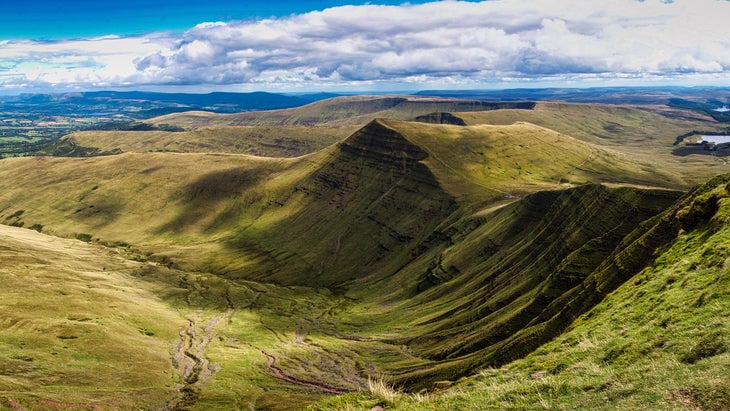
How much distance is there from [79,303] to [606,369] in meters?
170

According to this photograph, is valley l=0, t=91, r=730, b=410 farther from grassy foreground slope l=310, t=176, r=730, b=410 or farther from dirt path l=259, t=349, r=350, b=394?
dirt path l=259, t=349, r=350, b=394

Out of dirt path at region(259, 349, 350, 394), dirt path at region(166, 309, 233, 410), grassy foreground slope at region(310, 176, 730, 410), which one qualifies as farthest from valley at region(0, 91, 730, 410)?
dirt path at region(166, 309, 233, 410)

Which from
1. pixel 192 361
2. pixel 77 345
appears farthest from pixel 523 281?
pixel 77 345


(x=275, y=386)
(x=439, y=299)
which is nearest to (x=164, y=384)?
(x=275, y=386)

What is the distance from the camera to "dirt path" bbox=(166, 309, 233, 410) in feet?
345

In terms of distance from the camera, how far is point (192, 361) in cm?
→ 13100

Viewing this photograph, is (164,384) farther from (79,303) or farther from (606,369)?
(606,369)

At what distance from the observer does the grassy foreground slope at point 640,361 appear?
2255 centimetres

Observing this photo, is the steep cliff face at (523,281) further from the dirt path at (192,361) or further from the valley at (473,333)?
the dirt path at (192,361)

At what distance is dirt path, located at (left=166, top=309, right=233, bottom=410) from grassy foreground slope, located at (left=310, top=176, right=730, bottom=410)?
8995 cm

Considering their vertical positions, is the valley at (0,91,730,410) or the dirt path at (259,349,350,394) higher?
the valley at (0,91,730,410)

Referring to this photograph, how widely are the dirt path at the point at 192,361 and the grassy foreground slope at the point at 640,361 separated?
295 feet

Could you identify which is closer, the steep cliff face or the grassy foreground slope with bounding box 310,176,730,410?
the grassy foreground slope with bounding box 310,176,730,410

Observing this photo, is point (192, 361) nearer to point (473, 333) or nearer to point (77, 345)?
point (77, 345)
